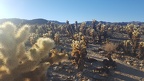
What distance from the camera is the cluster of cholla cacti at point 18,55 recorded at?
5.40 metres

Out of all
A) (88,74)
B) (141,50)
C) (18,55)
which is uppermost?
(18,55)

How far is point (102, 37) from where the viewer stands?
51.8 meters

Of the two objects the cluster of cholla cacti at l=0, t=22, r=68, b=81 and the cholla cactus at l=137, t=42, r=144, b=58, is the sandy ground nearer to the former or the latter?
the cholla cactus at l=137, t=42, r=144, b=58

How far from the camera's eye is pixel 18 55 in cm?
572

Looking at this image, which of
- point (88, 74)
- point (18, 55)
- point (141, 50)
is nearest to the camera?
point (18, 55)

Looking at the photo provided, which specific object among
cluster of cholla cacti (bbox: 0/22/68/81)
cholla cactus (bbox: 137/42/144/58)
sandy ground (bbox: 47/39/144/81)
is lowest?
sandy ground (bbox: 47/39/144/81)

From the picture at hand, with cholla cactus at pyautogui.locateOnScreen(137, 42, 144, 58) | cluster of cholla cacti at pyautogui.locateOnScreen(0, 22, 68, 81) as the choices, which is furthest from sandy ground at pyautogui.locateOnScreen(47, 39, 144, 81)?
cluster of cholla cacti at pyautogui.locateOnScreen(0, 22, 68, 81)

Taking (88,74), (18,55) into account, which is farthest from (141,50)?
(18,55)

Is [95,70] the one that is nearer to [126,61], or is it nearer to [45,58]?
[126,61]

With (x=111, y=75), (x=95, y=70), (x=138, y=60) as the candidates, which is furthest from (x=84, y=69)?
(x=138, y=60)

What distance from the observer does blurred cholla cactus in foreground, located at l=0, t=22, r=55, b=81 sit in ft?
17.7

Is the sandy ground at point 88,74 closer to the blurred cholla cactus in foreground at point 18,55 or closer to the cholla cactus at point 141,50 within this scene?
the cholla cactus at point 141,50

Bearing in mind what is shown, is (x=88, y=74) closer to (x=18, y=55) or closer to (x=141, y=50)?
(x=141, y=50)

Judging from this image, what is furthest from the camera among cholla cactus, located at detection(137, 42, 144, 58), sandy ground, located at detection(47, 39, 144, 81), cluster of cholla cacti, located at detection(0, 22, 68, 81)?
cholla cactus, located at detection(137, 42, 144, 58)
